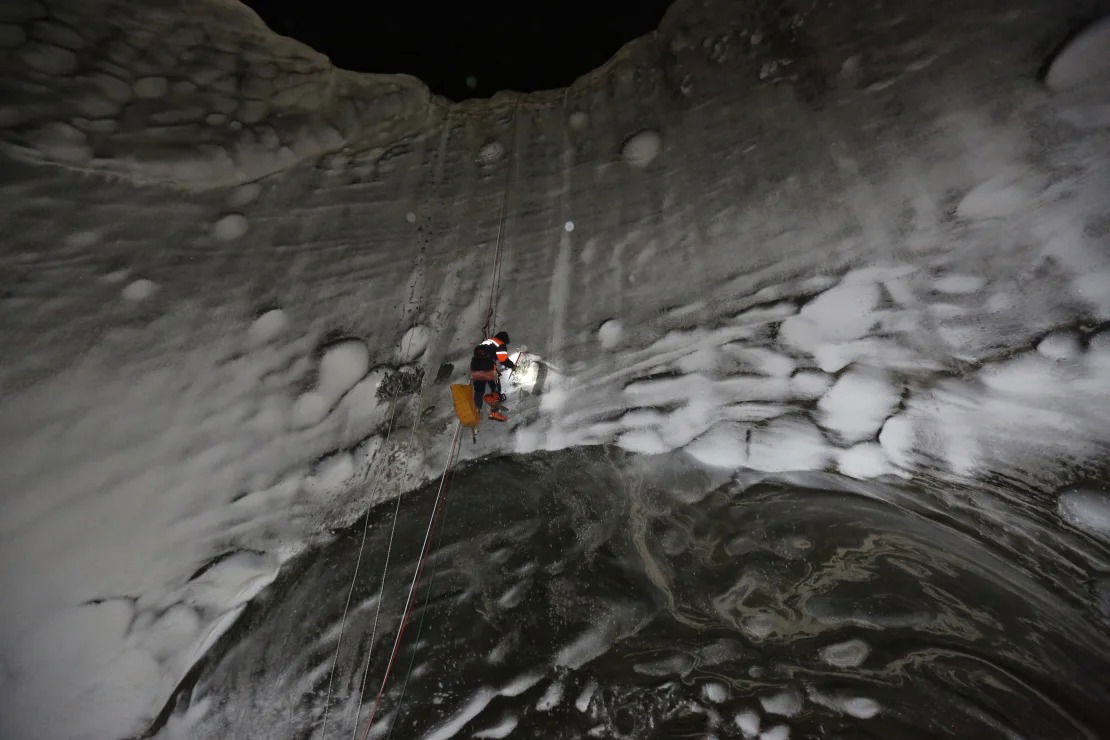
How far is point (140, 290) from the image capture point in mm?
2072

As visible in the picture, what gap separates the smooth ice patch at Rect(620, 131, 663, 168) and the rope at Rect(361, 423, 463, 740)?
143cm

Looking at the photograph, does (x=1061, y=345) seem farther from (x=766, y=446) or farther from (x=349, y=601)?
(x=349, y=601)

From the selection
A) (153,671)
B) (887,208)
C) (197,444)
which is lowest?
(153,671)

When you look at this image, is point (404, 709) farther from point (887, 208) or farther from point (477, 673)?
point (887, 208)

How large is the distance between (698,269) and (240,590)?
2.08m

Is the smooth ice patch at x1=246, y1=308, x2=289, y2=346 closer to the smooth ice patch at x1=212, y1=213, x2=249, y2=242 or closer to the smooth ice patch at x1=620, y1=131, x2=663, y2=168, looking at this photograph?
the smooth ice patch at x1=212, y1=213, x2=249, y2=242

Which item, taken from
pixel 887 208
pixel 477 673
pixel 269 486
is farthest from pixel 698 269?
pixel 269 486

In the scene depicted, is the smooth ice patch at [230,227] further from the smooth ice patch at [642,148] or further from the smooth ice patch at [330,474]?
the smooth ice patch at [642,148]

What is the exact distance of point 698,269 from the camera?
6.91 ft

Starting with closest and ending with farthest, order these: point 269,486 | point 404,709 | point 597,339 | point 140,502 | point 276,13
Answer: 1. point 404,709
2. point 140,502
3. point 269,486
4. point 597,339
5. point 276,13

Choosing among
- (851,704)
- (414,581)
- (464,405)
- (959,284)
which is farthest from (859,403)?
(414,581)

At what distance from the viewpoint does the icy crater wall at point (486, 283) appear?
5.34 ft

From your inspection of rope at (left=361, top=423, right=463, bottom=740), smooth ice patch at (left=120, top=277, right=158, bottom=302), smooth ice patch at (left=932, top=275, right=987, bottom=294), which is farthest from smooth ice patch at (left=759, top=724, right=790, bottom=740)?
smooth ice patch at (left=120, top=277, right=158, bottom=302)

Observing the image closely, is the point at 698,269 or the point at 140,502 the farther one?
the point at 698,269
